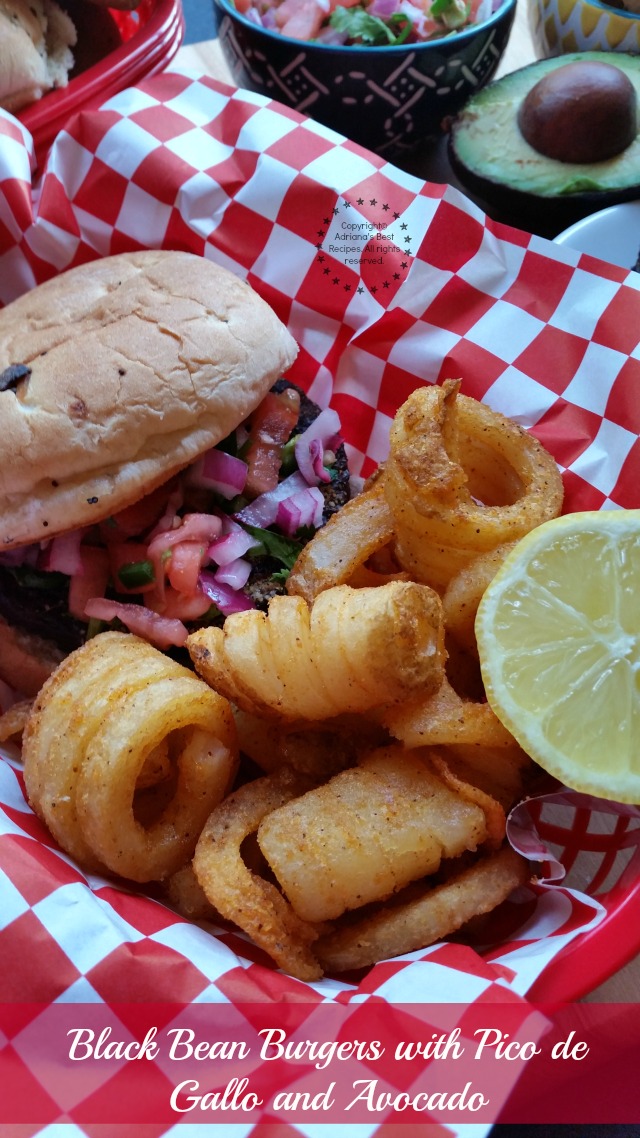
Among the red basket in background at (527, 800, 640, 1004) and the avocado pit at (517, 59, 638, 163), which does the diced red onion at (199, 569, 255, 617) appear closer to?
the red basket in background at (527, 800, 640, 1004)

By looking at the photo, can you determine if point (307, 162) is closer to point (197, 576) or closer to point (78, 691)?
point (197, 576)

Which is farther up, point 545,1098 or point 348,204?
point 348,204

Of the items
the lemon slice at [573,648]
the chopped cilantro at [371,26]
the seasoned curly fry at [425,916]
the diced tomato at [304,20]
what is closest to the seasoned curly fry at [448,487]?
the lemon slice at [573,648]

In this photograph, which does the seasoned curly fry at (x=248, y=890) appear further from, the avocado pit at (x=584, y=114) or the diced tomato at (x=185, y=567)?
the avocado pit at (x=584, y=114)

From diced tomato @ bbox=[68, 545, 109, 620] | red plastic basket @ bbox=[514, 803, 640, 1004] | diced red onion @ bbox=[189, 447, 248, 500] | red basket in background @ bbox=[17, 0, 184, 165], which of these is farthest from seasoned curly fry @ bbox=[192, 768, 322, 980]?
red basket in background @ bbox=[17, 0, 184, 165]

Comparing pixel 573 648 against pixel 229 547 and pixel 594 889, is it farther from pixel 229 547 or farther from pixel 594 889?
pixel 229 547

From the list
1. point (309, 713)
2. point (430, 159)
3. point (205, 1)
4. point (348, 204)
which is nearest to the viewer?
point (309, 713)

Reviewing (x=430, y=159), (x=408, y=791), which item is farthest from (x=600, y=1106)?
(x=430, y=159)
